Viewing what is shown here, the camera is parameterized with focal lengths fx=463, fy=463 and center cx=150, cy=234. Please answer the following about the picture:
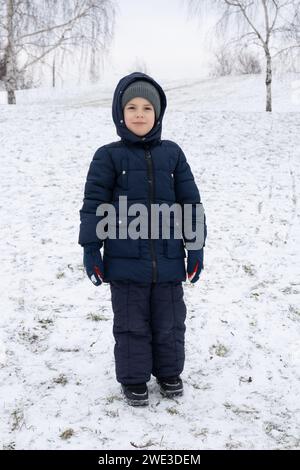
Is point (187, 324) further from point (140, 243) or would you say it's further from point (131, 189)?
point (131, 189)

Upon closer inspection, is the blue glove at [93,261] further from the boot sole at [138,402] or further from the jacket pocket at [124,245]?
the boot sole at [138,402]

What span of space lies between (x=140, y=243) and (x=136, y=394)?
1012mm

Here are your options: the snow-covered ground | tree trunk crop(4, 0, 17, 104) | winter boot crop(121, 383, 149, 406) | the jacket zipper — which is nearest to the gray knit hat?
the jacket zipper

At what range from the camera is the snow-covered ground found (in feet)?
9.39

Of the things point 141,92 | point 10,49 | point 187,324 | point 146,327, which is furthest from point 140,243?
point 10,49

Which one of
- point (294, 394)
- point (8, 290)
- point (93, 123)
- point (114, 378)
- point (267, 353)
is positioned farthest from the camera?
point (93, 123)

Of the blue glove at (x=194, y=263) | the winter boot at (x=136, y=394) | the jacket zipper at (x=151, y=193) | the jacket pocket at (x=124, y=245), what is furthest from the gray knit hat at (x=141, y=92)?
the winter boot at (x=136, y=394)

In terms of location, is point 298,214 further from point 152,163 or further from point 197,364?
point 152,163

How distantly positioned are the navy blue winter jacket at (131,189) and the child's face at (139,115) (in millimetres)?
33

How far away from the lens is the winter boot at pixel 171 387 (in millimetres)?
3184

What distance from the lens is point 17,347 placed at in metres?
3.81

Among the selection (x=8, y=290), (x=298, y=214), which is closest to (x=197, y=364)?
(x=8, y=290)

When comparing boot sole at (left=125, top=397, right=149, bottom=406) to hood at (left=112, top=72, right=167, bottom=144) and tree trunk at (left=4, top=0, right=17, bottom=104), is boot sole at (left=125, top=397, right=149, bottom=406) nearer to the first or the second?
hood at (left=112, top=72, right=167, bottom=144)

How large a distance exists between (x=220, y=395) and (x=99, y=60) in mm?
16797
